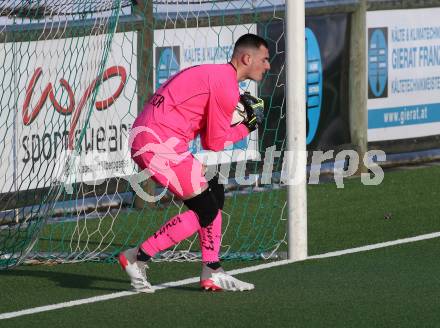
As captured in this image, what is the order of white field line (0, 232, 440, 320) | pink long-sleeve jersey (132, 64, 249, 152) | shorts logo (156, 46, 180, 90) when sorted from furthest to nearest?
shorts logo (156, 46, 180, 90)
pink long-sleeve jersey (132, 64, 249, 152)
white field line (0, 232, 440, 320)

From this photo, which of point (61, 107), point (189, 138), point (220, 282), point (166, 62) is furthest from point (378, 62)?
point (220, 282)

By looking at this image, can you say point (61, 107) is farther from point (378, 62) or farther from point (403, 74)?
point (403, 74)

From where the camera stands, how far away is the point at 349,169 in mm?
14250

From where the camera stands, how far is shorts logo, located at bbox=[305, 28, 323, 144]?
1402 centimetres

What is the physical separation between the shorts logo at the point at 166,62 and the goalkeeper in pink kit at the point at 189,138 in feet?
12.9

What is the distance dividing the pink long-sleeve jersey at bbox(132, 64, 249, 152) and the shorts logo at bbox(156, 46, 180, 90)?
395 cm

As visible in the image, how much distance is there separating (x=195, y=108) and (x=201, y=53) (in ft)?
14.8

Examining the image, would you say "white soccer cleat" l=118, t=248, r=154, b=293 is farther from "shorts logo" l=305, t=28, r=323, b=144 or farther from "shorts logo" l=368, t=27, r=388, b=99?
"shorts logo" l=368, t=27, r=388, b=99

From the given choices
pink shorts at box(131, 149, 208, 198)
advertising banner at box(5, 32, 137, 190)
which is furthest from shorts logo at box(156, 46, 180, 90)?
pink shorts at box(131, 149, 208, 198)

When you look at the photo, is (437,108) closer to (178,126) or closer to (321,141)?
(321,141)

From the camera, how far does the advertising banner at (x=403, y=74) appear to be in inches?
584

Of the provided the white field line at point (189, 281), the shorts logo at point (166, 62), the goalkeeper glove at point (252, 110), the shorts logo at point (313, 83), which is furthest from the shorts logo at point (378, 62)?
the goalkeeper glove at point (252, 110)

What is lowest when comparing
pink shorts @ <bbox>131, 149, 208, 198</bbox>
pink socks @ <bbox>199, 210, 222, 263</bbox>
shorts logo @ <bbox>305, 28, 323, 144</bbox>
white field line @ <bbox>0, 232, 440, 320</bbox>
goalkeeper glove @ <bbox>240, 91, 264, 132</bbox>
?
white field line @ <bbox>0, 232, 440, 320</bbox>

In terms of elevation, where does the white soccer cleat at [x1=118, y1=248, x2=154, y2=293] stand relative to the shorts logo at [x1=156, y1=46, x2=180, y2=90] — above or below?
below
